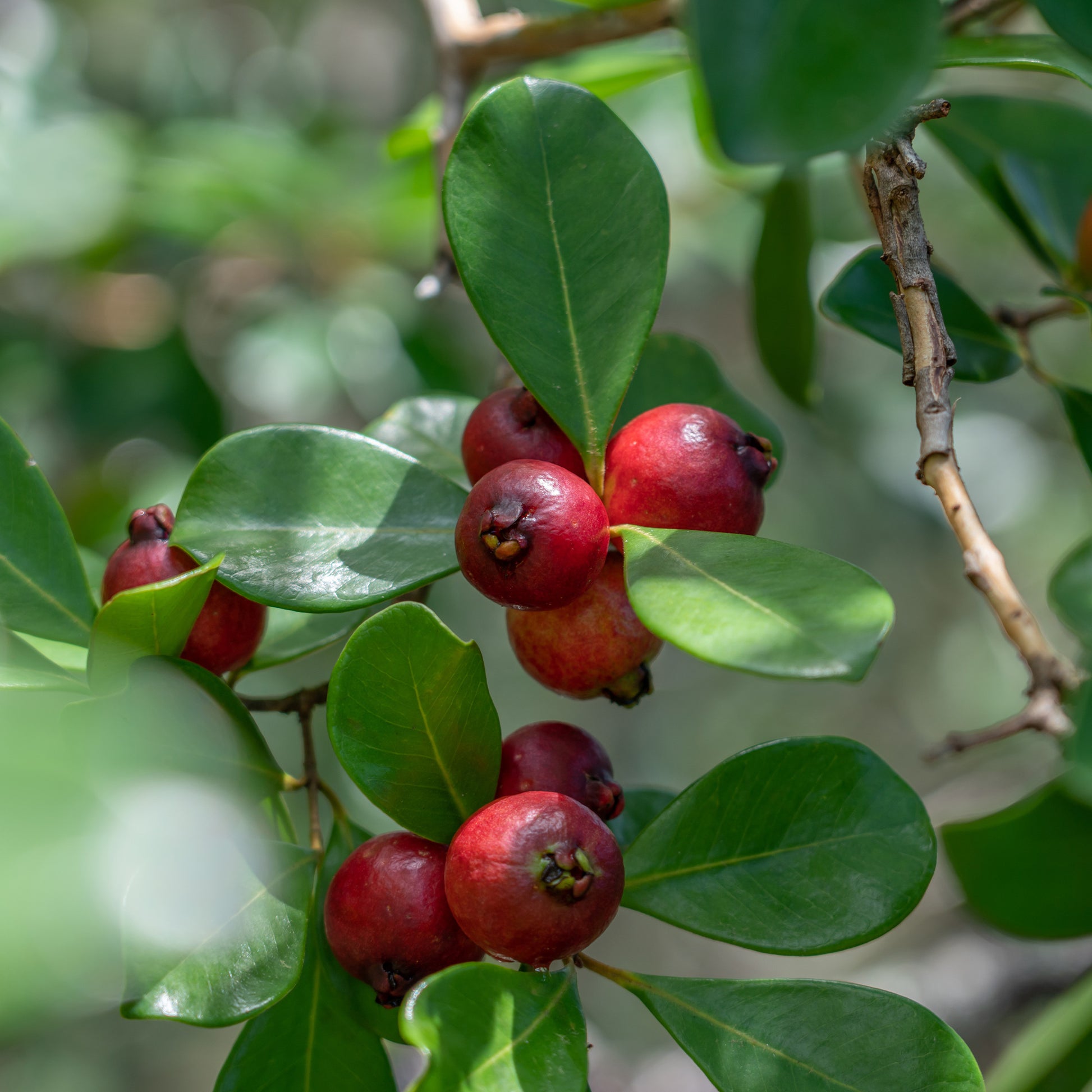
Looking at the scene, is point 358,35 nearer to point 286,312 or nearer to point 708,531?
point 286,312

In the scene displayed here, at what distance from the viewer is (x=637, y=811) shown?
1.00 metres

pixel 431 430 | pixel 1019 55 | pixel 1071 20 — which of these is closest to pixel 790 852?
pixel 431 430

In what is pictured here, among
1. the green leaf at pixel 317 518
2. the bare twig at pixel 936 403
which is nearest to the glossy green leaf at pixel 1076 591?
the bare twig at pixel 936 403

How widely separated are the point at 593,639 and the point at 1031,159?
85 centimetres

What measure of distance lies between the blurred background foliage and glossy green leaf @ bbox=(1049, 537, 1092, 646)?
628mm

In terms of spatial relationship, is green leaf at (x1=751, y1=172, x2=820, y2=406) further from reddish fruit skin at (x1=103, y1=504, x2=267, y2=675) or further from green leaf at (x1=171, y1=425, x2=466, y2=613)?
reddish fruit skin at (x1=103, y1=504, x2=267, y2=675)

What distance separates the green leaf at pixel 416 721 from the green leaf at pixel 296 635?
0.22m

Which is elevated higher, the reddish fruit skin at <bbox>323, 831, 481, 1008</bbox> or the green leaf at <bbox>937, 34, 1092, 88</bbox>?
the green leaf at <bbox>937, 34, 1092, 88</bbox>

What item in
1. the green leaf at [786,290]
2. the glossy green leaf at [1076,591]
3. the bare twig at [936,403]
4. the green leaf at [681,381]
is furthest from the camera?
the green leaf at [786,290]

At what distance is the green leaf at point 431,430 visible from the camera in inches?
39.4

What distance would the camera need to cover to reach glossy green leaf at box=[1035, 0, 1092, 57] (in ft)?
2.44

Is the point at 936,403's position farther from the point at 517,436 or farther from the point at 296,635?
the point at 296,635

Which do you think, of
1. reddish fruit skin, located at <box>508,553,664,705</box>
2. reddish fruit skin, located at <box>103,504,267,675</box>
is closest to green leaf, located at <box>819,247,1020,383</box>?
reddish fruit skin, located at <box>508,553,664,705</box>

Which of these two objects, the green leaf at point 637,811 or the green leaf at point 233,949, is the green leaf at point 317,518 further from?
the green leaf at point 637,811
